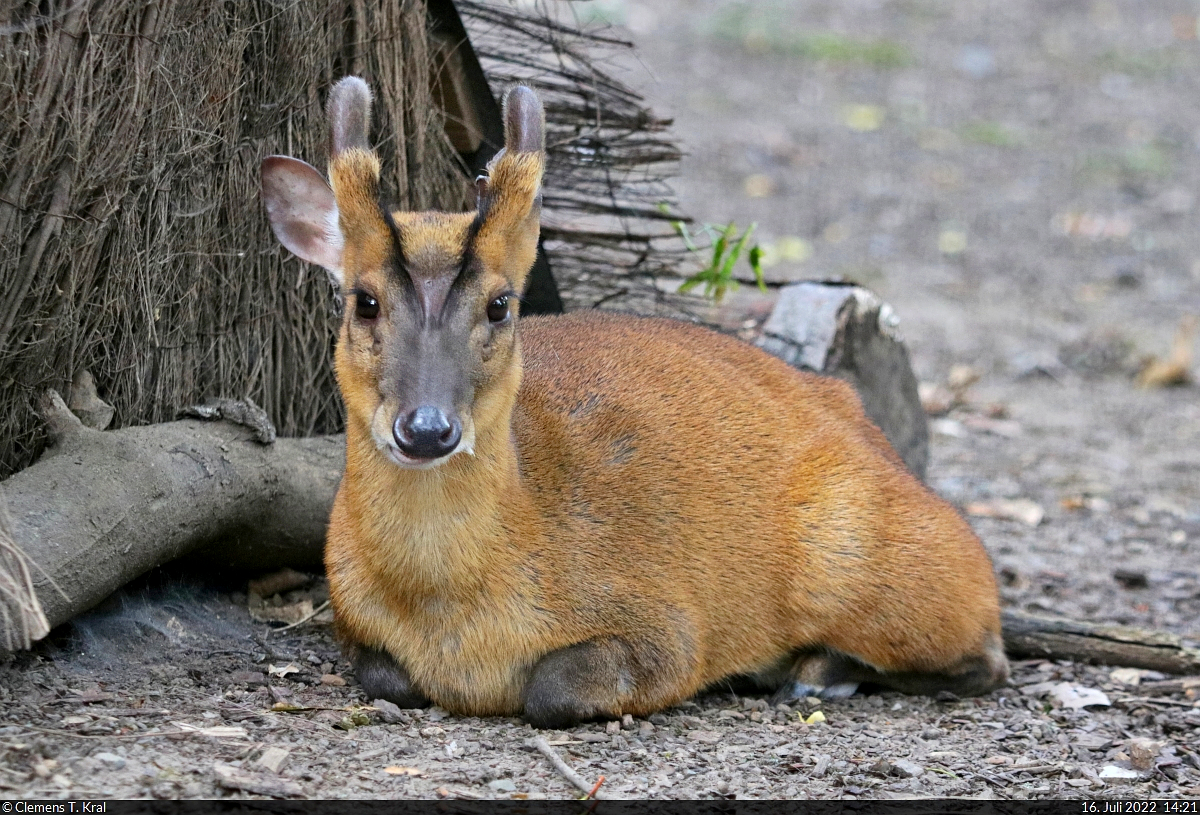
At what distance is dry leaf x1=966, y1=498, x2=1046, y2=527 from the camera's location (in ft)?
27.1

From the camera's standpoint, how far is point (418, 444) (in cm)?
406

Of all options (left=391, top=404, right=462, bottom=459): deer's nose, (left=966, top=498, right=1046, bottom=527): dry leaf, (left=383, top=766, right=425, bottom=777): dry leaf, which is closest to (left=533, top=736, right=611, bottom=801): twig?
(left=383, top=766, right=425, bottom=777): dry leaf

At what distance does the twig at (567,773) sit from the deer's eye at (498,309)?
4.36 feet

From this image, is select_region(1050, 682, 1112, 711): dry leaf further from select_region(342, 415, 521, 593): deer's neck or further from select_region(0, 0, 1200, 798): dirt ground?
select_region(342, 415, 521, 593): deer's neck

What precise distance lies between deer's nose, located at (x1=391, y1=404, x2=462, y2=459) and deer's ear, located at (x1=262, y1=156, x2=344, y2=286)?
882 mm

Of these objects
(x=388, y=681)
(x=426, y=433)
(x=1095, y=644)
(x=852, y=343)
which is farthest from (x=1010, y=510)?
(x=426, y=433)

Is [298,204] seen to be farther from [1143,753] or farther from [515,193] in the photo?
[1143,753]

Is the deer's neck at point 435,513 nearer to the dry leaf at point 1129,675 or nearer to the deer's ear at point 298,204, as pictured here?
the deer's ear at point 298,204

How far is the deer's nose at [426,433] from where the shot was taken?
4.05m

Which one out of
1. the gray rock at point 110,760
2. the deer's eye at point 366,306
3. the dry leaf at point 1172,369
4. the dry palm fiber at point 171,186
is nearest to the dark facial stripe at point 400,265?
the deer's eye at point 366,306

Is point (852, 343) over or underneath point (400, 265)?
underneath

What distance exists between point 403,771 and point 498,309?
4.65 feet

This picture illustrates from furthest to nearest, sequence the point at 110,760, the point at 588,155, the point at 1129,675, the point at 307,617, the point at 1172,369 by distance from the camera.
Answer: the point at 1172,369, the point at 588,155, the point at 1129,675, the point at 307,617, the point at 110,760

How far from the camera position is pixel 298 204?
4805mm
